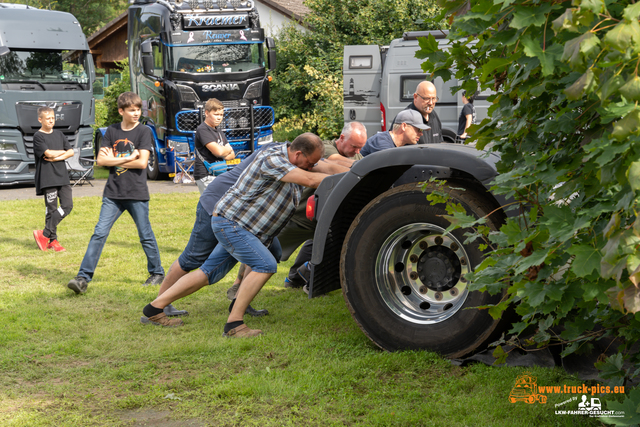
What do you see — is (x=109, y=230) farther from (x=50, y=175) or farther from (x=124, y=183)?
(x=50, y=175)

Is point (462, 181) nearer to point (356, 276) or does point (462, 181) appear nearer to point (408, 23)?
point (356, 276)

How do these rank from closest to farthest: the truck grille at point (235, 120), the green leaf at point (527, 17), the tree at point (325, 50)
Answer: the green leaf at point (527, 17) → the truck grille at point (235, 120) → the tree at point (325, 50)

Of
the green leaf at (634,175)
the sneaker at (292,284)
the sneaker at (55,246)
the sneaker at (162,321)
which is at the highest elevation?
the green leaf at (634,175)

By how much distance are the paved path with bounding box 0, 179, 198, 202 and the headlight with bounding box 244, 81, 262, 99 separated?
243 cm

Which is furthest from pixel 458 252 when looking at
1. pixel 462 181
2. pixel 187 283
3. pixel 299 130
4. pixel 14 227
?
pixel 299 130

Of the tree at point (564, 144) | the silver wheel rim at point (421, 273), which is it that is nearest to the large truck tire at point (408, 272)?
the silver wheel rim at point (421, 273)

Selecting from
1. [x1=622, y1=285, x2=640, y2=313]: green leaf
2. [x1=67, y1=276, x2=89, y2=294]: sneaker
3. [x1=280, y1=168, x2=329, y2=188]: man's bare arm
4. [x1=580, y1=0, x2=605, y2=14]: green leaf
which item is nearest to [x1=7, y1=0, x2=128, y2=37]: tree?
[x1=67, y1=276, x2=89, y2=294]: sneaker

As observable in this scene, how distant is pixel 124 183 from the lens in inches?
256

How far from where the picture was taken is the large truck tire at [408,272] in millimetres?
4055

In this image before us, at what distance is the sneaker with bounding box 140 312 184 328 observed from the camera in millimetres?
5348

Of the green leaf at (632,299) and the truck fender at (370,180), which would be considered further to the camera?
the truck fender at (370,180)

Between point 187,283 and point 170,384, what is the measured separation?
1.22m

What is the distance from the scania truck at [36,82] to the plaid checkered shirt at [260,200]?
11.6m

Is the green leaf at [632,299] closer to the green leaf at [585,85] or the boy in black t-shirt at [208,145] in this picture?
the green leaf at [585,85]
